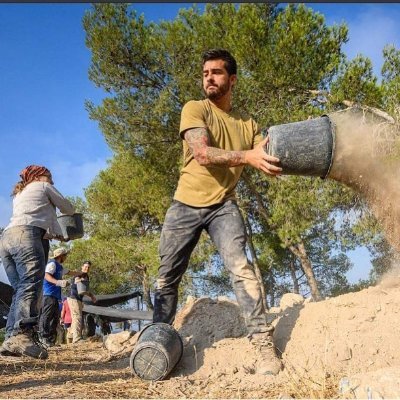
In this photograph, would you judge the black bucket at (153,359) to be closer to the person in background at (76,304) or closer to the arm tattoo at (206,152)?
the arm tattoo at (206,152)

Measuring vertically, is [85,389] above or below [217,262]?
below

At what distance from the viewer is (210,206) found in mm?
2887

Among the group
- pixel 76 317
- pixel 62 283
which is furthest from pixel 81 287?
pixel 62 283

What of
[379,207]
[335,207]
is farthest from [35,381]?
[335,207]

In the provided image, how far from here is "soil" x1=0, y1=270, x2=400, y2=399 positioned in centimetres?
220

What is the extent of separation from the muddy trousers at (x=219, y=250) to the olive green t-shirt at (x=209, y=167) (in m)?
0.07

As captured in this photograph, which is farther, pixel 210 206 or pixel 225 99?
pixel 225 99

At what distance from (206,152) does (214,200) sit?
326 mm

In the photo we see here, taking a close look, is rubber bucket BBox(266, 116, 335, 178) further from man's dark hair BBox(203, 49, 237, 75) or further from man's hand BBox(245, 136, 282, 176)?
man's dark hair BBox(203, 49, 237, 75)

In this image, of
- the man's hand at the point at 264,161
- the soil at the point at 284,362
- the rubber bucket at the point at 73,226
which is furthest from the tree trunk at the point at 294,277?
the man's hand at the point at 264,161

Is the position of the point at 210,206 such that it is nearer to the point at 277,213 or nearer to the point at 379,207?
the point at 379,207

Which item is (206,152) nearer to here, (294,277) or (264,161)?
(264,161)

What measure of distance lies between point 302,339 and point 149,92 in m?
10.5

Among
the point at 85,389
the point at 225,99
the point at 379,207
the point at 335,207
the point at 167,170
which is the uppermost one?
the point at 167,170
